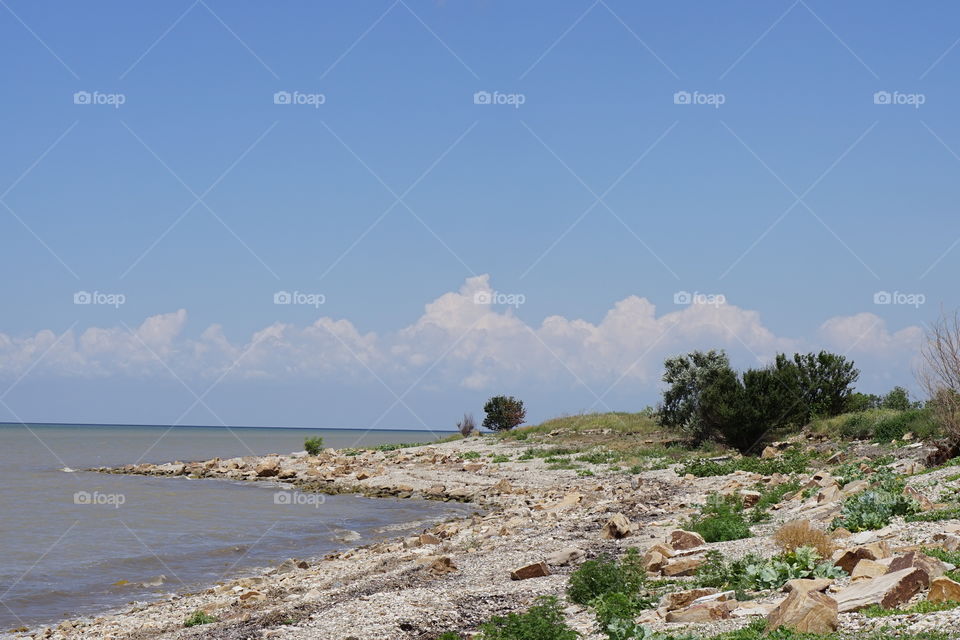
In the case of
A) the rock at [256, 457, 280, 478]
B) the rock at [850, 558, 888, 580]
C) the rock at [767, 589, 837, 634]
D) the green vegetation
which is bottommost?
Result: the rock at [767, 589, 837, 634]

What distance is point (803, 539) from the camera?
10.4 meters

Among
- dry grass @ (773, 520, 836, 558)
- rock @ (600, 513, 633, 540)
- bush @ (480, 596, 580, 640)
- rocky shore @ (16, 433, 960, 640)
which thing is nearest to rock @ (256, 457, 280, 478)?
rocky shore @ (16, 433, 960, 640)

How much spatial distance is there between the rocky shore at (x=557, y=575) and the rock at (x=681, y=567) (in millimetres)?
13

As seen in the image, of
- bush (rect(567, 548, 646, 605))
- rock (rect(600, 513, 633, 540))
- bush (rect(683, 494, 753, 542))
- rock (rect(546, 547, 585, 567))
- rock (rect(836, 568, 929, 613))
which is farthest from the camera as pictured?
rock (rect(600, 513, 633, 540))

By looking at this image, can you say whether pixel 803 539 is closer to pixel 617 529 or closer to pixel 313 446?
pixel 617 529

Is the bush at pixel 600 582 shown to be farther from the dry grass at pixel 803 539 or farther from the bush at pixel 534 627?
the dry grass at pixel 803 539

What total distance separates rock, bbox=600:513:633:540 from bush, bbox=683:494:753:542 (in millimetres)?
1071

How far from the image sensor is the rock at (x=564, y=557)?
1322cm

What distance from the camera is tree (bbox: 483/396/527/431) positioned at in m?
64.6

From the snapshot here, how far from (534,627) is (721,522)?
637 centimetres

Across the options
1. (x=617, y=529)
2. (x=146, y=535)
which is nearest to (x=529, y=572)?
(x=617, y=529)

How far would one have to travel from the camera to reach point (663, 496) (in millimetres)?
21906

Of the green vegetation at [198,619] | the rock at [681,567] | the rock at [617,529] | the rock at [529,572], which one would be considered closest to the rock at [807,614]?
the rock at [681,567]

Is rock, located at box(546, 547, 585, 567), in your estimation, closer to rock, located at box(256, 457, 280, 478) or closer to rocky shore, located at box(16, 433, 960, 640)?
rocky shore, located at box(16, 433, 960, 640)
